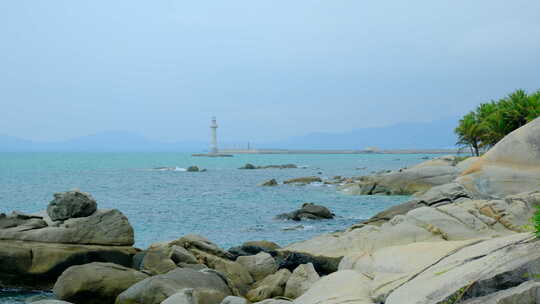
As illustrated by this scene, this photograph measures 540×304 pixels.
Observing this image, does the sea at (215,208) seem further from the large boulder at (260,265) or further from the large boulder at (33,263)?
the large boulder at (260,265)

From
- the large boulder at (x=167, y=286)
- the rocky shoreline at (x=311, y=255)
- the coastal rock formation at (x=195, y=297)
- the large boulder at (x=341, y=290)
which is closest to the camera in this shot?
the rocky shoreline at (x=311, y=255)

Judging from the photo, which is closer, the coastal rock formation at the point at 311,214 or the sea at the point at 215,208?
the sea at the point at 215,208

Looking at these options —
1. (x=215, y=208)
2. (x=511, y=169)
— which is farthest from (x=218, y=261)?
(x=215, y=208)

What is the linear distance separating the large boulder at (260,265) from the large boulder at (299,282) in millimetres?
2555

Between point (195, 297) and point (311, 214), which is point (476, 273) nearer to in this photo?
point (195, 297)

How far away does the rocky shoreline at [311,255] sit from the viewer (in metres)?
7.88

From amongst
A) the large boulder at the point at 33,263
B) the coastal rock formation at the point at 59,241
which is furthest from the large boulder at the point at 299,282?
the large boulder at the point at 33,263

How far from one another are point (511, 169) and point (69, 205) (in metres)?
16.4

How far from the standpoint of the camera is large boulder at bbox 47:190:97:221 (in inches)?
672

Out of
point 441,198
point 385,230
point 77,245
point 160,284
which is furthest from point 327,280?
point 441,198

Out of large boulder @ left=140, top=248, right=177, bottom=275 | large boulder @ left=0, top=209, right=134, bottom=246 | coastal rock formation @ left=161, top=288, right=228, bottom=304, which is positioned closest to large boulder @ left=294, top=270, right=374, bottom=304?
coastal rock formation @ left=161, top=288, right=228, bottom=304

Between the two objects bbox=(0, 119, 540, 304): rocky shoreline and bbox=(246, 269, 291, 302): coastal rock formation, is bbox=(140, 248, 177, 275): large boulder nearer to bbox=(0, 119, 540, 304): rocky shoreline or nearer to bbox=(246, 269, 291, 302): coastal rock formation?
bbox=(0, 119, 540, 304): rocky shoreline

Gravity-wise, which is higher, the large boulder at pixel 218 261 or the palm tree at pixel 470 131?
the palm tree at pixel 470 131

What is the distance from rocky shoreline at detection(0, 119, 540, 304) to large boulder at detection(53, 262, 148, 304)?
0.08 ft
